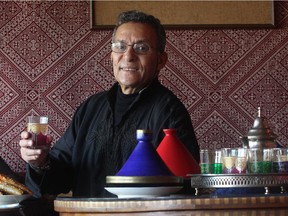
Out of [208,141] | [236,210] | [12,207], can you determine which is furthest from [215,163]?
[208,141]

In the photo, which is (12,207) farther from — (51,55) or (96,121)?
(51,55)

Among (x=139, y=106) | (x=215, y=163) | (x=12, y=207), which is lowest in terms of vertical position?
(x=12, y=207)

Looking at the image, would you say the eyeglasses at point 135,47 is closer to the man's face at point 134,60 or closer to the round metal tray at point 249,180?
the man's face at point 134,60

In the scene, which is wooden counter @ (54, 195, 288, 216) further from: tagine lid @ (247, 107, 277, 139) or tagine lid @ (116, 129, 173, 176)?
tagine lid @ (247, 107, 277, 139)

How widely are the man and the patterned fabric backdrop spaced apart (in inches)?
52.6

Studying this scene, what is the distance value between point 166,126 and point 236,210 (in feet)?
3.21

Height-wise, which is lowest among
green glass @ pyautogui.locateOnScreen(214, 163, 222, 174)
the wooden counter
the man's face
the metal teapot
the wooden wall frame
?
the wooden counter

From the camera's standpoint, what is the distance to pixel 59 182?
286cm

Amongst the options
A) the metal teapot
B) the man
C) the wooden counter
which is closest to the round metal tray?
the wooden counter

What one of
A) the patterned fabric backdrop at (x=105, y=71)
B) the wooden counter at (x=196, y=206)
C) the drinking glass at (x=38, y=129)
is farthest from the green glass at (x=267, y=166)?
the patterned fabric backdrop at (x=105, y=71)

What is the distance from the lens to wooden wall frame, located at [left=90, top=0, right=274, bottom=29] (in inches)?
176

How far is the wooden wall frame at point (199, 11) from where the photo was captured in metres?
4.47

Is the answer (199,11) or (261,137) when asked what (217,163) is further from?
(199,11)

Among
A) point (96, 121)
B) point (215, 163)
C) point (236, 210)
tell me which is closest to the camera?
point (236, 210)
